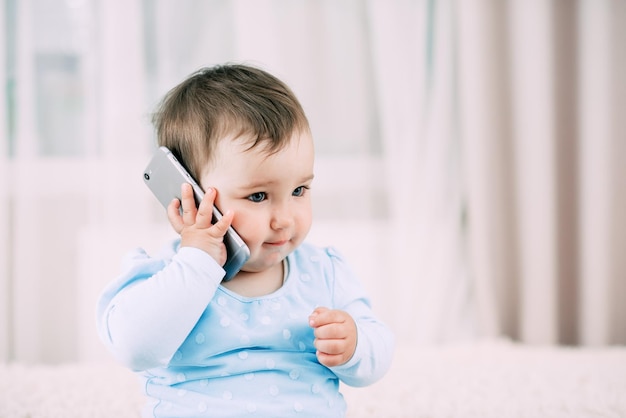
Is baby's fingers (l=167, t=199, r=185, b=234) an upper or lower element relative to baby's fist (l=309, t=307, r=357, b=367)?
upper

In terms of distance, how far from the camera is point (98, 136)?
1.96 m

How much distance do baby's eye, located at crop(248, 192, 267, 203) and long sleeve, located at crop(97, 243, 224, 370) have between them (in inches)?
4.0

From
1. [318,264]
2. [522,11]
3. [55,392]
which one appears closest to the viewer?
[318,264]

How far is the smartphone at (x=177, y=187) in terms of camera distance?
911 millimetres

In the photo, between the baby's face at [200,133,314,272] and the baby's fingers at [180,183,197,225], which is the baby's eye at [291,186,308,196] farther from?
the baby's fingers at [180,183,197,225]

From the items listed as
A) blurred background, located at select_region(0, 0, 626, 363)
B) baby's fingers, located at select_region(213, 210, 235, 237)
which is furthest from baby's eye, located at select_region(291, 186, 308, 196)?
blurred background, located at select_region(0, 0, 626, 363)

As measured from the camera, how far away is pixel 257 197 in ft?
3.03

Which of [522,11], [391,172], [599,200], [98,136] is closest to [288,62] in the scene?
[391,172]

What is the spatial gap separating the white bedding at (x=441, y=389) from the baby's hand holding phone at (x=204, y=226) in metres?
0.48

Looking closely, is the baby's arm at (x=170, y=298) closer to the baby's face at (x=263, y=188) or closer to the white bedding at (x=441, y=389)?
the baby's face at (x=263, y=188)

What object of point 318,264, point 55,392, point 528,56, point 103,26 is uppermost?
point 103,26

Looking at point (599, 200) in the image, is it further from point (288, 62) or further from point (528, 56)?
point (288, 62)

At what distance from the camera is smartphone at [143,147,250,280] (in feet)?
2.99

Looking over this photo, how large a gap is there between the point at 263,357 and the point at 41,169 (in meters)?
1.32
